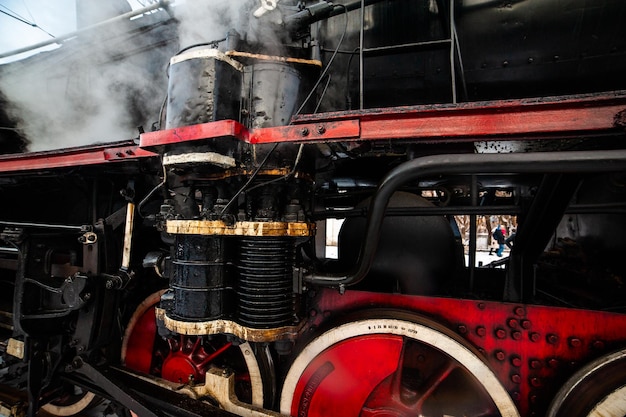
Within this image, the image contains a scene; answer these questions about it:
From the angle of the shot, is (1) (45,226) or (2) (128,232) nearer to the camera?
(2) (128,232)

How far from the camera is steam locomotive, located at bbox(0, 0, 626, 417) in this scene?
1298 millimetres

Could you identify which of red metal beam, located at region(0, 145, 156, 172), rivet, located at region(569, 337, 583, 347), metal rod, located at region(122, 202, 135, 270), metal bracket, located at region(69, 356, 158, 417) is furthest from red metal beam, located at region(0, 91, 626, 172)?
metal bracket, located at region(69, 356, 158, 417)

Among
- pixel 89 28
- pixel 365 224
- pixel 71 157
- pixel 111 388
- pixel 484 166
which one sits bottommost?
pixel 111 388

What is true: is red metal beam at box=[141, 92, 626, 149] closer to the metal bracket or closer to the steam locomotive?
the steam locomotive

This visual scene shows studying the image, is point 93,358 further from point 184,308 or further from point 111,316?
point 184,308

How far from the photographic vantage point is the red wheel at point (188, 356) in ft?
6.53

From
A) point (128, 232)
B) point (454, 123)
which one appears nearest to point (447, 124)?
point (454, 123)

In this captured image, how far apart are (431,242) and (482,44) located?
1.30 m

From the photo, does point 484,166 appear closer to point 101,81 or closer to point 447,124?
point 447,124

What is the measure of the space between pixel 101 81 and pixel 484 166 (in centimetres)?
377

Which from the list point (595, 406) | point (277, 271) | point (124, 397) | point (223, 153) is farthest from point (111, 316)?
point (595, 406)

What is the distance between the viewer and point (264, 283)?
5.28 ft

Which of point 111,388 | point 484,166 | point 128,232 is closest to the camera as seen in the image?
point 484,166

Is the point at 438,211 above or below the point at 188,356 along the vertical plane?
above
